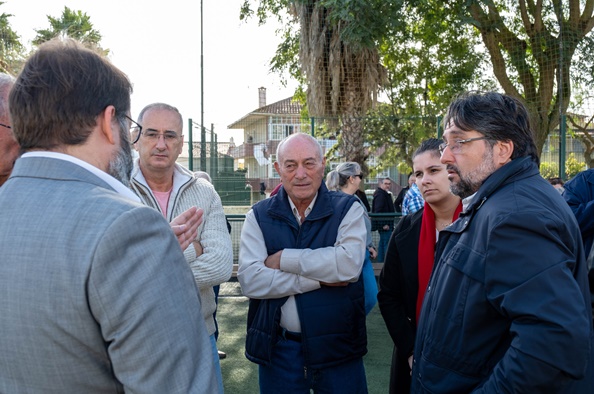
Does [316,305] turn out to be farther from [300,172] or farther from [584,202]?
[584,202]

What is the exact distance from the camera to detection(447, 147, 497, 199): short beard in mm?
1970

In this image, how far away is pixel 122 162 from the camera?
4.40ft

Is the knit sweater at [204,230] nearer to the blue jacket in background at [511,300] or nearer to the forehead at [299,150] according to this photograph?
the forehead at [299,150]

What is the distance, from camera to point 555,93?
1155 cm

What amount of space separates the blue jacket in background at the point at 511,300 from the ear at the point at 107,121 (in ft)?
4.08

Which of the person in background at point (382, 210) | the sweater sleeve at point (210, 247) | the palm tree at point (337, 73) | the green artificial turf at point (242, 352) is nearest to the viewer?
the sweater sleeve at point (210, 247)

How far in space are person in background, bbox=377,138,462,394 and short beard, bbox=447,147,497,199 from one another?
681 millimetres

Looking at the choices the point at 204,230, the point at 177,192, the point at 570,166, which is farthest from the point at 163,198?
the point at 570,166

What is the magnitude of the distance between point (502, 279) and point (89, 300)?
1.25m

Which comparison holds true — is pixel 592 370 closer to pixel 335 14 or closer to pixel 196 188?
pixel 196 188

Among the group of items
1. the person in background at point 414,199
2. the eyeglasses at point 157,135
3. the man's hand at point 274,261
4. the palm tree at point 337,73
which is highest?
the palm tree at point 337,73

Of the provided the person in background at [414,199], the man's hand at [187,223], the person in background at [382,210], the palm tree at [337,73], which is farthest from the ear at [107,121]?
the palm tree at [337,73]

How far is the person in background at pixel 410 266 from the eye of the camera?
9.02 ft

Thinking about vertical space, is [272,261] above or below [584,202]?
below
